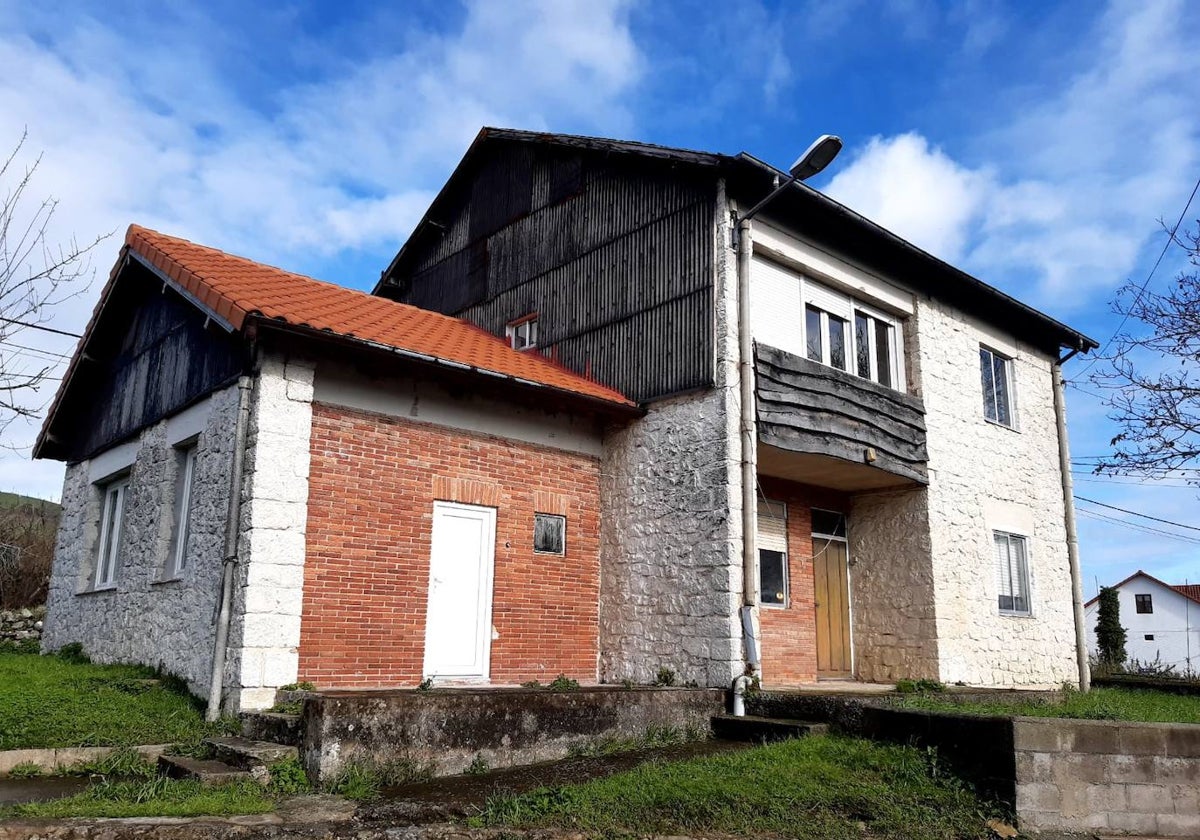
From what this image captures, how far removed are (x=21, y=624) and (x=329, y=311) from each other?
10.8 metres

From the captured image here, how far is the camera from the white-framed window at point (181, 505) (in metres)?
10.4

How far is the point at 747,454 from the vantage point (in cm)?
1059

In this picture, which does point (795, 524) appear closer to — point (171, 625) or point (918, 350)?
point (918, 350)

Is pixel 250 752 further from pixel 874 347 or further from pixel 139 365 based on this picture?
pixel 874 347

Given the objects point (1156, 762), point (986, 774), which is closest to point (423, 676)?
point (986, 774)

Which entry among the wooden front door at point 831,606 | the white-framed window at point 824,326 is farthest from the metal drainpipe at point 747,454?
the wooden front door at point 831,606

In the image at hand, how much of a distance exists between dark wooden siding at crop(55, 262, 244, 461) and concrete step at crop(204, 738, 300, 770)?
143 inches

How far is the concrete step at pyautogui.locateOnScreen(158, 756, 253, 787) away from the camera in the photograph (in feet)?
22.0

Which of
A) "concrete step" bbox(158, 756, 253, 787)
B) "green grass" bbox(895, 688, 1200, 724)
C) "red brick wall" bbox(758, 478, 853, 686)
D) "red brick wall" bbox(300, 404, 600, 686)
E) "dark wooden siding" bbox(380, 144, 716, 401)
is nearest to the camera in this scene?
"concrete step" bbox(158, 756, 253, 787)

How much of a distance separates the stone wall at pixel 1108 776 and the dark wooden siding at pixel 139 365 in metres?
7.81

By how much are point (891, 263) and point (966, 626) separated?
5.14m

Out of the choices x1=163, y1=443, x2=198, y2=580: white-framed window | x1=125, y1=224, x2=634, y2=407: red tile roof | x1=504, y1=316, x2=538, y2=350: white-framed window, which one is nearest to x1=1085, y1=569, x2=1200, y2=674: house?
x1=504, y1=316, x2=538, y2=350: white-framed window

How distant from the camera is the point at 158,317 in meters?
12.0

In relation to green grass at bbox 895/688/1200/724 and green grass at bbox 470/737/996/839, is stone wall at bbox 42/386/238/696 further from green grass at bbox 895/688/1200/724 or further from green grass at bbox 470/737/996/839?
green grass at bbox 895/688/1200/724
